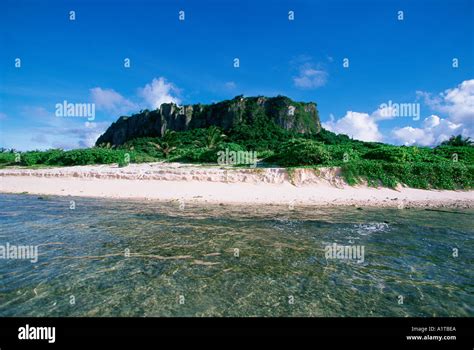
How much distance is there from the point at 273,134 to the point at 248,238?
91734mm

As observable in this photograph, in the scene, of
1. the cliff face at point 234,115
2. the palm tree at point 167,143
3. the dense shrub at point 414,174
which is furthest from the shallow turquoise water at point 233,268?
the cliff face at point 234,115

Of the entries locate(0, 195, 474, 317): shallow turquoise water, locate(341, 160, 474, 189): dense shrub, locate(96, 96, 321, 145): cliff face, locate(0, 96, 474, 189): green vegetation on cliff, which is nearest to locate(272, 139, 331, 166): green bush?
locate(0, 96, 474, 189): green vegetation on cliff

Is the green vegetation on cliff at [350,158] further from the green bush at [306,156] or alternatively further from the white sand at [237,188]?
the white sand at [237,188]

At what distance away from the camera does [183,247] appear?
725 centimetres

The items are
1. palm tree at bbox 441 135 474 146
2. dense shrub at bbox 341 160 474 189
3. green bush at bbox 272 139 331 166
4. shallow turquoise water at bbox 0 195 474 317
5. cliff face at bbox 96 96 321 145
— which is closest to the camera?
shallow turquoise water at bbox 0 195 474 317

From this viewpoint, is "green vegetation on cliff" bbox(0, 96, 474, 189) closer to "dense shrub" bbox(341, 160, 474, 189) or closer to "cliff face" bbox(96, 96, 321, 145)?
"dense shrub" bbox(341, 160, 474, 189)

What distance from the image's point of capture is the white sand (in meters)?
15.1

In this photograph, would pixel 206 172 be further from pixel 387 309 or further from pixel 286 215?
pixel 387 309

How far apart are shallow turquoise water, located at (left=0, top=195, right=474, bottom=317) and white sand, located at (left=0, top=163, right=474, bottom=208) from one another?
15.4 ft

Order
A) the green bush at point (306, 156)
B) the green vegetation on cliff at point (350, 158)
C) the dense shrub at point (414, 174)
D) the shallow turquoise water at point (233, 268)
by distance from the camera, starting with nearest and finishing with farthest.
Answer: the shallow turquoise water at point (233, 268) → the dense shrub at point (414, 174) → the green vegetation on cliff at point (350, 158) → the green bush at point (306, 156)

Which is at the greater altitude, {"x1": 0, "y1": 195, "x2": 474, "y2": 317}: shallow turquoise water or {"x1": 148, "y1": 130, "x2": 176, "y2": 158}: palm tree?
{"x1": 148, "y1": 130, "x2": 176, "y2": 158}: palm tree

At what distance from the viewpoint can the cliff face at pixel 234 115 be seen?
384 ft

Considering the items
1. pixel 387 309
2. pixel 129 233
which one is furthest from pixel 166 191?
pixel 387 309

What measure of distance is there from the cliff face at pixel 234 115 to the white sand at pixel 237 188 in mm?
95817
